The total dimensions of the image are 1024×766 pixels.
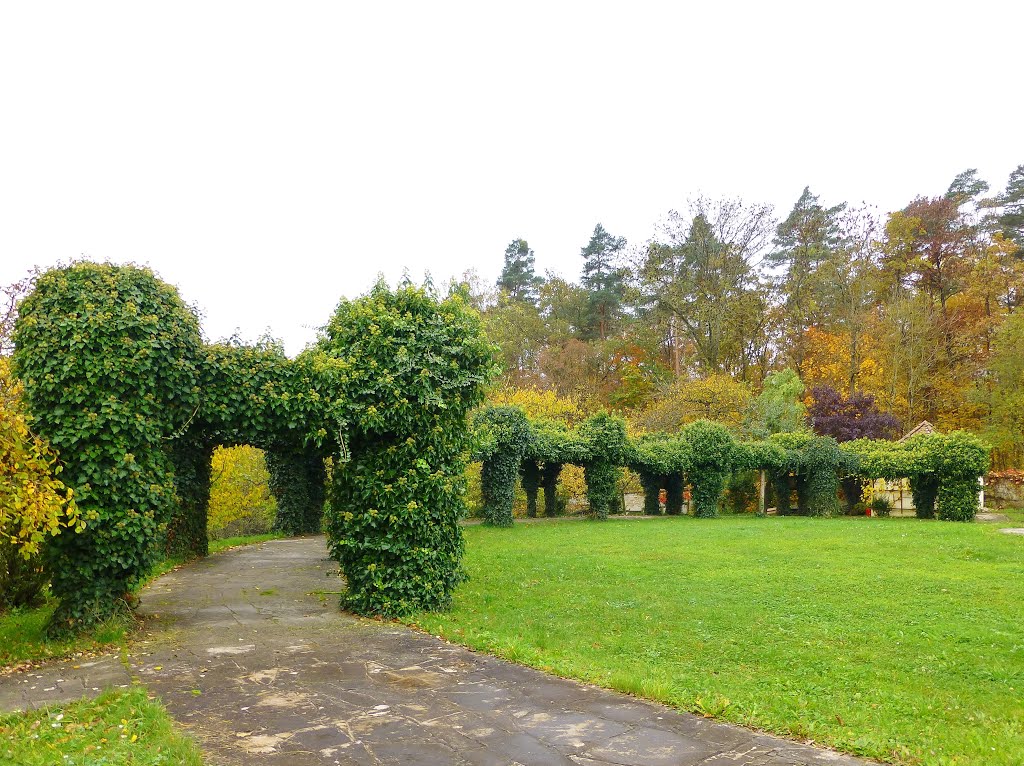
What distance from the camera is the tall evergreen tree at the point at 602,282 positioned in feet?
141

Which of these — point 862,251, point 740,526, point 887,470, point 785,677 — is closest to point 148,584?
point 785,677

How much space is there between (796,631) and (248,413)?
6.51m

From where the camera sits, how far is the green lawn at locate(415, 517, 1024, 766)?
15.5 ft

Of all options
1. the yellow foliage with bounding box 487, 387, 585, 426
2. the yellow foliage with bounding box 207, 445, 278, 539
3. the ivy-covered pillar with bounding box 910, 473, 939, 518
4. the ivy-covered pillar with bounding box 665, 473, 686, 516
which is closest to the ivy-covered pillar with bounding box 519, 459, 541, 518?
the yellow foliage with bounding box 487, 387, 585, 426

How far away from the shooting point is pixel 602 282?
45562 mm

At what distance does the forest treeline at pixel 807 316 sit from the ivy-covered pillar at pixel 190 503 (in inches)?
702

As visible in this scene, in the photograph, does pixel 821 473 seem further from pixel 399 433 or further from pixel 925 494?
pixel 399 433

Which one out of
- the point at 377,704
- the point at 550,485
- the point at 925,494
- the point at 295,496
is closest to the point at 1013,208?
the point at 925,494

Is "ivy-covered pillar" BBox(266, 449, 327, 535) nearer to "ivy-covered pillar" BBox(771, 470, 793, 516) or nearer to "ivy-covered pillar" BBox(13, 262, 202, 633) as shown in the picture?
"ivy-covered pillar" BBox(13, 262, 202, 633)

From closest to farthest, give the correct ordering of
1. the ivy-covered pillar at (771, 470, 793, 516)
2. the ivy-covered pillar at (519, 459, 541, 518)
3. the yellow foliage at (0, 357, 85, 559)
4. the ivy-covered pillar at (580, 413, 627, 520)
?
the yellow foliage at (0, 357, 85, 559) → the ivy-covered pillar at (580, 413, 627, 520) → the ivy-covered pillar at (519, 459, 541, 518) → the ivy-covered pillar at (771, 470, 793, 516)

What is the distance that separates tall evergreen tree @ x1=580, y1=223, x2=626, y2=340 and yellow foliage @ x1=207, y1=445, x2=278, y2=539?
80.6 ft

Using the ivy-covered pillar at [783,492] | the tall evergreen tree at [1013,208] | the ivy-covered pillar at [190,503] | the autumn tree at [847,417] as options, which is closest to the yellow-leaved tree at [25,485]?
the ivy-covered pillar at [190,503]

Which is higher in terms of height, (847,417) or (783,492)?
(847,417)

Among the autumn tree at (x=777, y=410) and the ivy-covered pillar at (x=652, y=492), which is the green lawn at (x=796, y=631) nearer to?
the ivy-covered pillar at (x=652, y=492)
